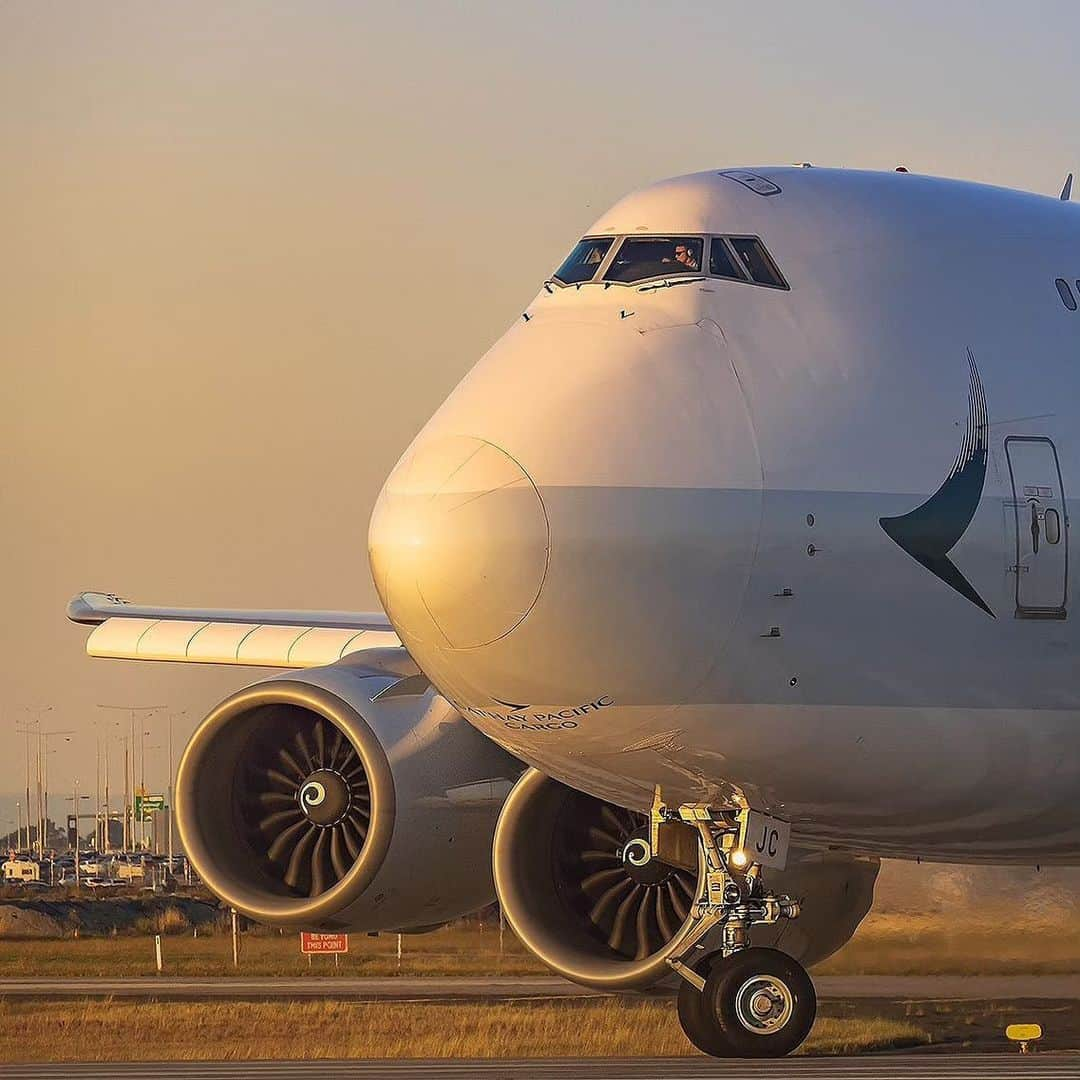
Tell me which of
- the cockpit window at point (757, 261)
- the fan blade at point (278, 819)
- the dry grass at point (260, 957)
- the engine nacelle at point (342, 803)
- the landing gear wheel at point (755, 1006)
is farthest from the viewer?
the dry grass at point (260, 957)

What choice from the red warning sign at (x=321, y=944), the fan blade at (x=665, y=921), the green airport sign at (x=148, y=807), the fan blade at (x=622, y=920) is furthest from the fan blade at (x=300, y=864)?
the green airport sign at (x=148, y=807)

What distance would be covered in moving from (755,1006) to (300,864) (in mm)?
5042

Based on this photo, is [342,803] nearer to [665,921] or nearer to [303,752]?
[303,752]

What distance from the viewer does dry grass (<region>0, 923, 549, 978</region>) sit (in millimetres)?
28702

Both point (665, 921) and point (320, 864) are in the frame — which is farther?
point (320, 864)

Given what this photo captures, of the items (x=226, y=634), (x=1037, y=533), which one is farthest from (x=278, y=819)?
(x=1037, y=533)

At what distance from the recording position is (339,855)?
17.3 metres

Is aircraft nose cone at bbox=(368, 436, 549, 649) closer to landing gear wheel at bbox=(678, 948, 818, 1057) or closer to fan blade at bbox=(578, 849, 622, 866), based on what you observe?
landing gear wheel at bbox=(678, 948, 818, 1057)

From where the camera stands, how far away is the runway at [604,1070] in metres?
12.6

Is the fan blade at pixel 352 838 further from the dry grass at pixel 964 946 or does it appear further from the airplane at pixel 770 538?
the dry grass at pixel 964 946

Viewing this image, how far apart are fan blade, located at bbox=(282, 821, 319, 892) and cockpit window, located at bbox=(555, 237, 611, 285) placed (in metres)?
5.24

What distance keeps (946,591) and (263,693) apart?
6.22m

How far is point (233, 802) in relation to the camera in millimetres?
17625

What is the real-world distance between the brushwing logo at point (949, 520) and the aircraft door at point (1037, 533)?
0.71 ft
